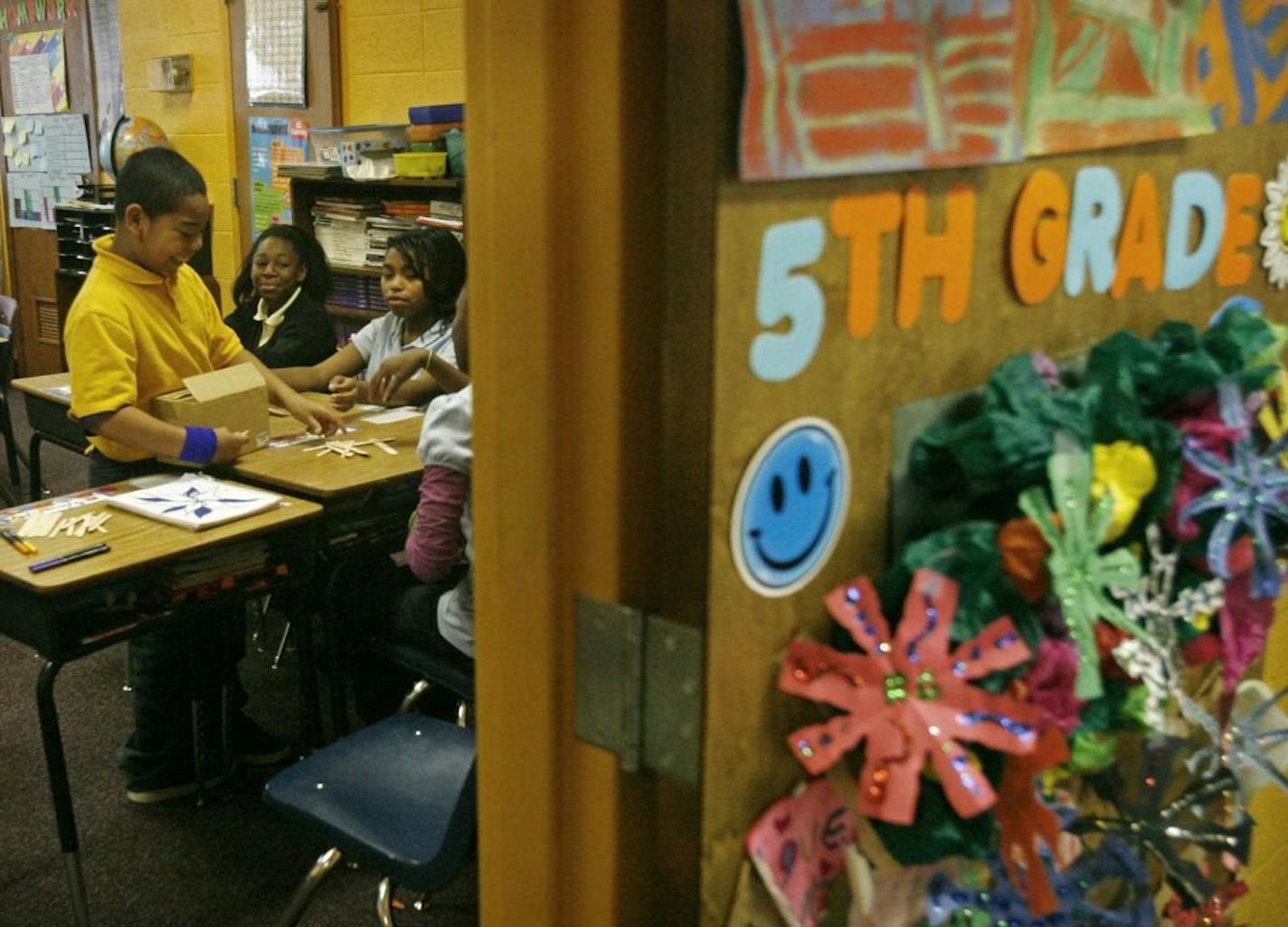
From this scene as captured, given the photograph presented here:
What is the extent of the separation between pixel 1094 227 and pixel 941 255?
0.76 feet

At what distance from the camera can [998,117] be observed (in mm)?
852

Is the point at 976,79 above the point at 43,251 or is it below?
above

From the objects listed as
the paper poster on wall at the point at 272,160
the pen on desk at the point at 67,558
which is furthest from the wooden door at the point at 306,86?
the pen on desk at the point at 67,558

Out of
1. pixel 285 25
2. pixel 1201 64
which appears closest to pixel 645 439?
pixel 1201 64

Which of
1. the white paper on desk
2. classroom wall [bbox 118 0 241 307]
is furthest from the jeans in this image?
classroom wall [bbox 118 0 241 307]

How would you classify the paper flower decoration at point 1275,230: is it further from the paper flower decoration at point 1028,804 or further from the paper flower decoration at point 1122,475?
the paper flower decoration at point 1028,804

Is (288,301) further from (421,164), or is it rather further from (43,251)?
(43,251)

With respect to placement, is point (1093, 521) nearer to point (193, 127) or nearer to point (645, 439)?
point (645, 439)

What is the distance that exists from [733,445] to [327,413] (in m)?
2.65

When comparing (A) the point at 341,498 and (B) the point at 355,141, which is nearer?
(A) the point at 341,498

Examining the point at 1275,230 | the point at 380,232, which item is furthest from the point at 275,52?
the point at 1275,230

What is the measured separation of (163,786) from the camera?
2826mm

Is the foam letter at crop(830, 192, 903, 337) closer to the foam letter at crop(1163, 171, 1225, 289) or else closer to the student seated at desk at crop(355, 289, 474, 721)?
the foam letter at crop(1163, 171, 1225, 289)

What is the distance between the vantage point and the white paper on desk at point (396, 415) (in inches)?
132
